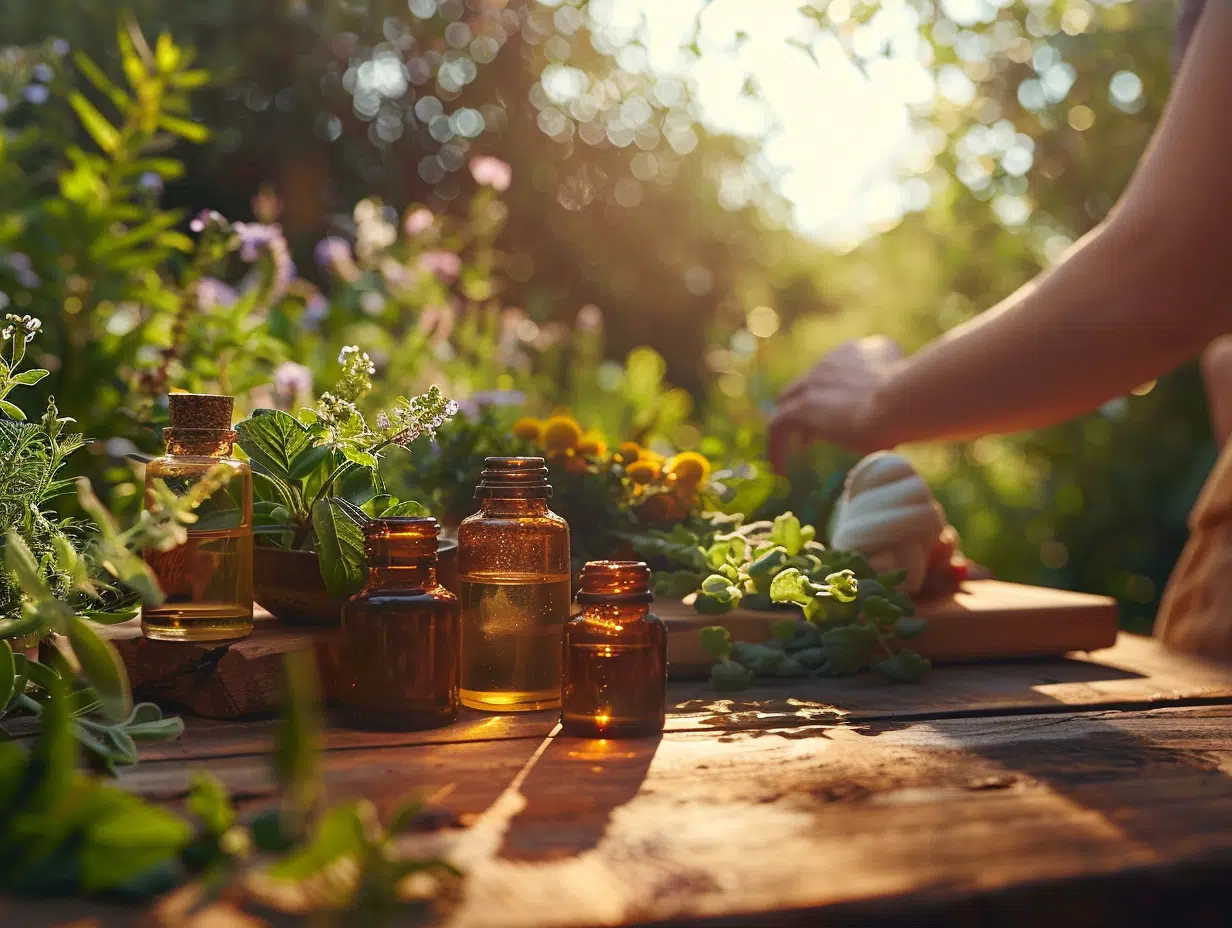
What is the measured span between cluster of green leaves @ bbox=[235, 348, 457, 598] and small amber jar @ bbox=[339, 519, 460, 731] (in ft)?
0.18

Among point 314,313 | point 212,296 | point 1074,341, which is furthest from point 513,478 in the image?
point 314,313

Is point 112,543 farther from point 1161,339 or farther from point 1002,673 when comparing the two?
point 1161,339

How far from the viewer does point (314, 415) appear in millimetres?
1058

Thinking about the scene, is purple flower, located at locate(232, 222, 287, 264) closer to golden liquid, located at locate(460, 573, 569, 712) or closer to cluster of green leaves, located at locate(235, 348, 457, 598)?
cluster of green leaves, located at locate(235, 348, 457, 598)

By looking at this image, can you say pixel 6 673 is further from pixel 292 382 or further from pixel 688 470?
pixel 292 382

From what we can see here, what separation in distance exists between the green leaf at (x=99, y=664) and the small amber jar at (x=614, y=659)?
34 cm

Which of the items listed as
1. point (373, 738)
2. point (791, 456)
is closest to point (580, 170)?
point (791, 456)

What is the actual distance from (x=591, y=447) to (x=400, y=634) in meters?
0.57

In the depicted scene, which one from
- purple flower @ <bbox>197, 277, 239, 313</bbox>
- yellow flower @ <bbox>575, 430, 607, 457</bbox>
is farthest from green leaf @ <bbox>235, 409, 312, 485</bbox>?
purple flower @ <bbox>197, 277, 239, 313</bbox>

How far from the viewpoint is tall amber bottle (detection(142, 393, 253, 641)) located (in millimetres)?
955

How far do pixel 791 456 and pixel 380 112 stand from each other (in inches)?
170

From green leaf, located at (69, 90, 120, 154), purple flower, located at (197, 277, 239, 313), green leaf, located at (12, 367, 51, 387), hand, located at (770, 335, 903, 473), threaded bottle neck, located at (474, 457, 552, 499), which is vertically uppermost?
green leaf, located at (69, 90, 120, 154)

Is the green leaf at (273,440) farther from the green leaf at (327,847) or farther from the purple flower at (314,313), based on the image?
the purple flower at (314,313)

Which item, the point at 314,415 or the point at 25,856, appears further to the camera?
the point at 314,415
